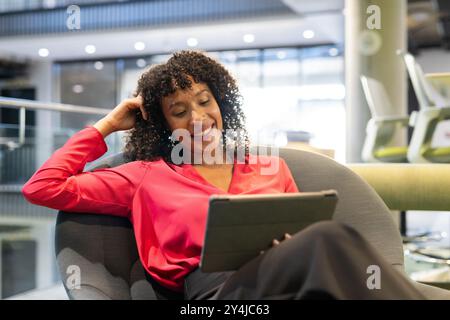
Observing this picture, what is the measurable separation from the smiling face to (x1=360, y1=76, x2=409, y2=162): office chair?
85.2 inches

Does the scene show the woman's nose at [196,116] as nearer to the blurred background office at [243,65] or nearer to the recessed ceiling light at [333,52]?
the blurred background office at [243,65]

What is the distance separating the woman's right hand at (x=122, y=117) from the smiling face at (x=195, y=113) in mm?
102

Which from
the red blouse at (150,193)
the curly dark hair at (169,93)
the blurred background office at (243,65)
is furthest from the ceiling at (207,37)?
the red blouse at (150,193)

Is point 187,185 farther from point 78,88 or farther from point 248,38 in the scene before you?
point 78,88

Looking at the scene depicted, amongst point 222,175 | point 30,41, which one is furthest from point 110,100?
point 222,175

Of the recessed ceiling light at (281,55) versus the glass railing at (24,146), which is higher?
the recessed ceiling light at (281,55)

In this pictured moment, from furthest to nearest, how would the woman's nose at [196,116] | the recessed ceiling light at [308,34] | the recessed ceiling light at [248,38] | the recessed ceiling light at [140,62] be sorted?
the recessed ceiling light at [140,62], the recessed ceiling light at [248,38], the recessed ceiling light at [308,34], the woman's nose at [196,116]

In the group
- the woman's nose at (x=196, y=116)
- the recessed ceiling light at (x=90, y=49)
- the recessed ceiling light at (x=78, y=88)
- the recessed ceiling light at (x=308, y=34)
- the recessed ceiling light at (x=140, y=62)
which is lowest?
the woman's nose at (x=196, y=116)

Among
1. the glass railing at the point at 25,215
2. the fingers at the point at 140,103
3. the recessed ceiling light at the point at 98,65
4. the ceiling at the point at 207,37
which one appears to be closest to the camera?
the fingers at the point at 140,103

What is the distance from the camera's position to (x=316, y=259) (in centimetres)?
101

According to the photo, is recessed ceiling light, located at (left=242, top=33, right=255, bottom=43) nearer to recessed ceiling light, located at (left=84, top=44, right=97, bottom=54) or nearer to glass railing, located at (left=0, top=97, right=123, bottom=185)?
recessed ceiling light, located at (left=84, top=44, right=97, bottom=54)

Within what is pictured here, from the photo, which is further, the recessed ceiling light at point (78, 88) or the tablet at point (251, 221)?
the recessed ceiling light at point (78, 88)

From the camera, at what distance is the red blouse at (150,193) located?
136 cm
